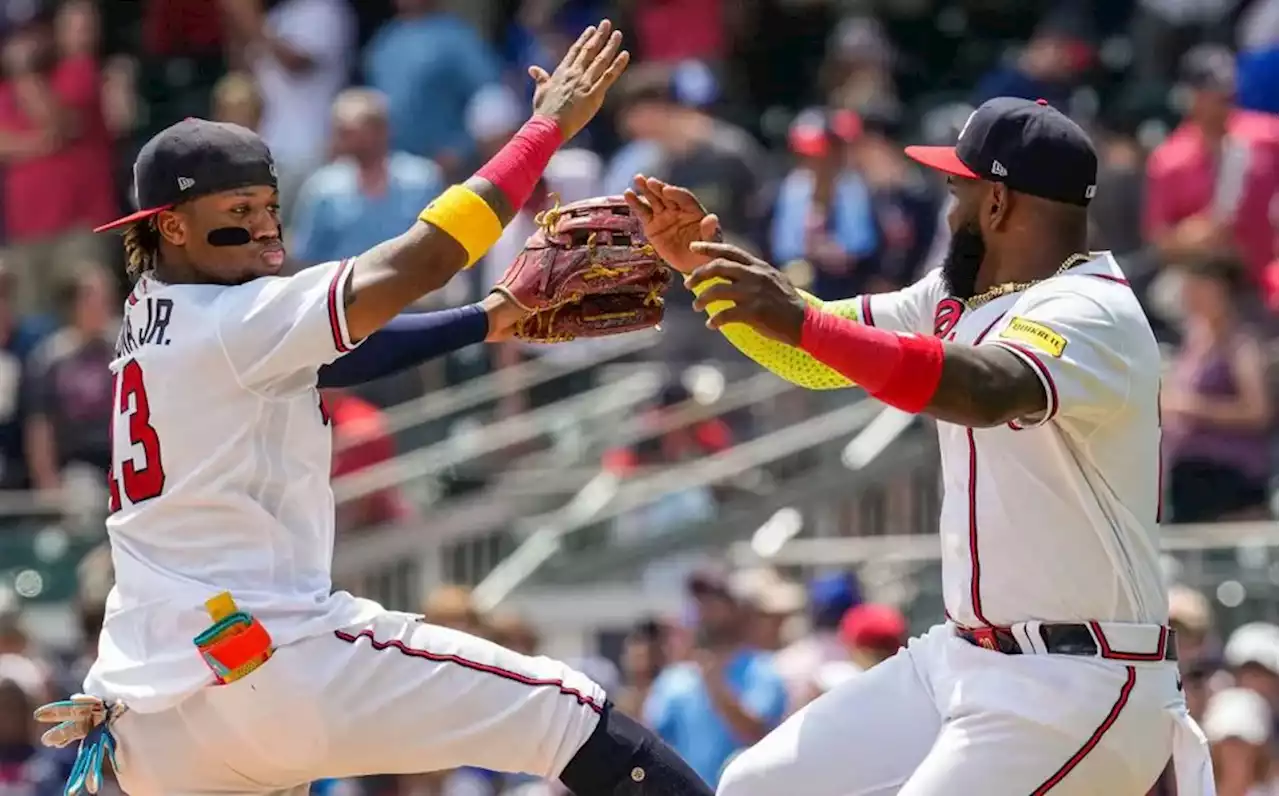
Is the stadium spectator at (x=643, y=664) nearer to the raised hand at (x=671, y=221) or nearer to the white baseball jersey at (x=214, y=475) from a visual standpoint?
the raised hand at (x=671, y=221)

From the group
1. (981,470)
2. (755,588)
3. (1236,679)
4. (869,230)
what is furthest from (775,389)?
(981,470)

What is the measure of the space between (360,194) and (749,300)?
696 centimetres

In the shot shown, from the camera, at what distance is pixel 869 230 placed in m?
11.1

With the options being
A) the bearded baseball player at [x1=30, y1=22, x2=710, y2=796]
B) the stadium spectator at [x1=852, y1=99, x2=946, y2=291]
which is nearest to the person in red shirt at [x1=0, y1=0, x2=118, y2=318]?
the stadium spectator at [x1=852, y1=99, x2=946, y2=291]

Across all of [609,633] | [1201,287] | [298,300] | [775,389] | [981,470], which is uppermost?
[298,300]

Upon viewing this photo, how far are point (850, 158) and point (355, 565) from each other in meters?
3.09

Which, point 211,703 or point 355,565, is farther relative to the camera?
point 355,565

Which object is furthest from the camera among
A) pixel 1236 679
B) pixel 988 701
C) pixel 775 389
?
pixel 775 389

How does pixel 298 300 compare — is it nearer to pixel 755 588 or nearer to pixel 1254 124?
pixel 755 588

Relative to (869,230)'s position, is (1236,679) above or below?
below

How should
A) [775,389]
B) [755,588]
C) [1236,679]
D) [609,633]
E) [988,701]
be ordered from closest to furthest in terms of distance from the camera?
[988,701] → [1236,679] → [755,588] → [609,633] → [775,389]

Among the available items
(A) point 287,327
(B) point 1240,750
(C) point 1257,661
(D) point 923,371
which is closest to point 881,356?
(D) point 923,371

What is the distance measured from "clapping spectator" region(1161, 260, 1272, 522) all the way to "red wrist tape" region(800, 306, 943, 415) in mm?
5021

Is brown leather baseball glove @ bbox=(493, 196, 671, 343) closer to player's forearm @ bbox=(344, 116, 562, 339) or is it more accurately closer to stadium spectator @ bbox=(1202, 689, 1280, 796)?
player's forearm @ bbox=(344, 116, 562, 339)
